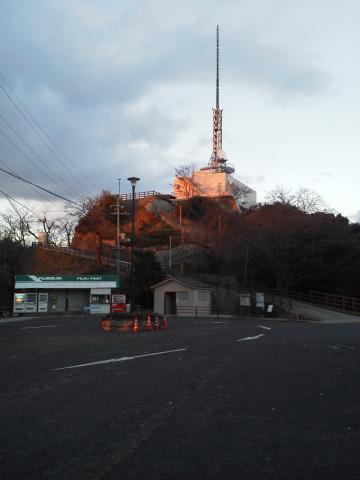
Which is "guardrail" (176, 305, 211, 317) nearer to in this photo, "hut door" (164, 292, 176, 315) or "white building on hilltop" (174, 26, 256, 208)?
"hut door" (164, 292, 176, 315)

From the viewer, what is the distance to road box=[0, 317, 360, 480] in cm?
470

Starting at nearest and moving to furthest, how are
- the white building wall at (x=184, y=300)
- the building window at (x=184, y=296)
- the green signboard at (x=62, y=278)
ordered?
the white building wall at (x=184, y=300), the building window at (x=184, y=296), the green signboard at (x=62, y=278)

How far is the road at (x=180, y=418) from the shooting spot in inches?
185

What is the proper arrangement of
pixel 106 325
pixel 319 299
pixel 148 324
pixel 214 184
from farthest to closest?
pixel 214 184, pixel 319 299, pixel 148 324, pixel 106 325

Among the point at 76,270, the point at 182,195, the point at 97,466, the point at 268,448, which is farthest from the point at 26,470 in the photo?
Result: the point at 182,195

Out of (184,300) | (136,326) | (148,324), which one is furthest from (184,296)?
(136,326)

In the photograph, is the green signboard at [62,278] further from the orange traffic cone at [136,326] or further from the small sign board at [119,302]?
the orange traffic cone at [136,326]

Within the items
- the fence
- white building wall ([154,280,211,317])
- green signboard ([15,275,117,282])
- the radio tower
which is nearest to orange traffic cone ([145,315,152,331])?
white building wall ([154,280,211,317])

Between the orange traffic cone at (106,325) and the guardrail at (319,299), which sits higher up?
the guardrail at (319,299)

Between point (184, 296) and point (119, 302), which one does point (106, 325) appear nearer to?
point (119, 302)

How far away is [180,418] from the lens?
6.52 meters

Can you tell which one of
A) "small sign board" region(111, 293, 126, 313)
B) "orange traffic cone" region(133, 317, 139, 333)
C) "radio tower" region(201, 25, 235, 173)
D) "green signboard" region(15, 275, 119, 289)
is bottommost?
"orange traffic cone" region(133, 317, 139, 333)

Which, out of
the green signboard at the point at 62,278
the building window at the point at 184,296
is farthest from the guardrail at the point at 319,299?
the green signboard at the point at 62,278

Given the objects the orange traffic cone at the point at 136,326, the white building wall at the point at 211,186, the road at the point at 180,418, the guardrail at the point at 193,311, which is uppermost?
the white building wall at the point at 211,186
